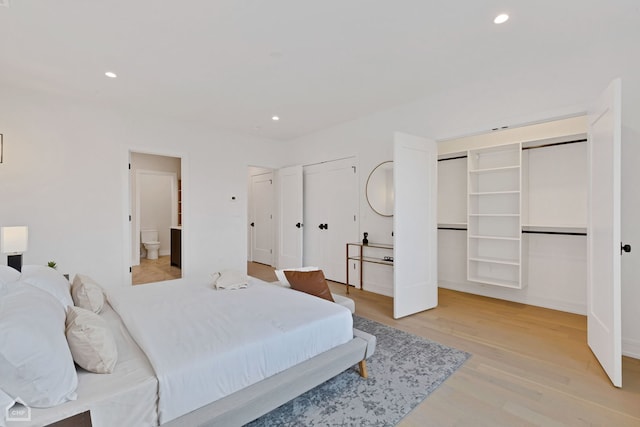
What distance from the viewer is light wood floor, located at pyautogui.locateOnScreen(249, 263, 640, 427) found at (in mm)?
1801

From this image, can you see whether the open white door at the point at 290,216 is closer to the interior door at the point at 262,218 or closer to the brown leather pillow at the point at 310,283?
the interior door at the point at 262,218

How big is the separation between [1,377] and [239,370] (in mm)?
918

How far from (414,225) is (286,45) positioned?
2386 mm

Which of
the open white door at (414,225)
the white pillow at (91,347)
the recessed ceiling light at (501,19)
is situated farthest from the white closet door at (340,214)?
the white pillow at (91,347)

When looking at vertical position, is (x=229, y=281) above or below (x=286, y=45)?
below

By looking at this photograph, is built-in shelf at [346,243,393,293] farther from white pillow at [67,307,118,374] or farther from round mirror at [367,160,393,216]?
white pillow at [67,307,118,374]

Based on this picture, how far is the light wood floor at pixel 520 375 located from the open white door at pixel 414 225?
0.25 m

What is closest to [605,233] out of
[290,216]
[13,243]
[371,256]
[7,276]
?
[371,256]

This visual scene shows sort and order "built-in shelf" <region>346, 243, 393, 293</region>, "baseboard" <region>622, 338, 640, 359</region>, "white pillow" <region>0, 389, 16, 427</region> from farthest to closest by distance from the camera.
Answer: "built-in shelf" <region>346, 243, 393, 293</region> < "baseboard" <region>622, 338, 640, 359</region> < "white pillow" <region>0, 389, 16, 427</region>

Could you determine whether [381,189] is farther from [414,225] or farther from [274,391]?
[274,391]

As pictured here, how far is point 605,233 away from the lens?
227cm

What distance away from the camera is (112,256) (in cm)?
412

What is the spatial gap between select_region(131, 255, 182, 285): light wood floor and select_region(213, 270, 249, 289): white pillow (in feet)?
9.40

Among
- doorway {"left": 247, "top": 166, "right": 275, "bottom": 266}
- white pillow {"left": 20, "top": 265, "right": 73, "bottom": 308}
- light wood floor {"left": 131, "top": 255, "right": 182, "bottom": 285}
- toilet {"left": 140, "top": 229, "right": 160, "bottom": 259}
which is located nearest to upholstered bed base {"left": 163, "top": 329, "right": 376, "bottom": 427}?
white pillow {"left": 20, "top": 265, "right": 73, "bottom": 308}
